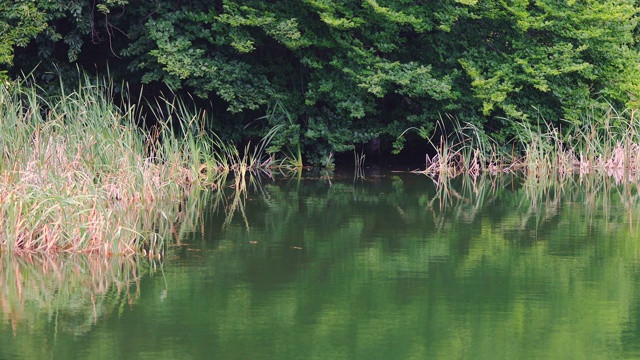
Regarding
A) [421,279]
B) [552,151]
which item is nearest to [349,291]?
[421,279]

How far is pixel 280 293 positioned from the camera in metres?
7.72

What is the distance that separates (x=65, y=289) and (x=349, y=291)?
2046 mm

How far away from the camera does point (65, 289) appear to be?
25.7ft

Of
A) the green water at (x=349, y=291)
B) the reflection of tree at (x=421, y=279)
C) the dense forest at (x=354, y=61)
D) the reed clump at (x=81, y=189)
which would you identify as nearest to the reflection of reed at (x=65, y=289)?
the green water at (x=349, y=291)

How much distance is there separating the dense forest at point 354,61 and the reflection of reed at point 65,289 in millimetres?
7209

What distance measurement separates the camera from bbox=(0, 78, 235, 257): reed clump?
9.03m

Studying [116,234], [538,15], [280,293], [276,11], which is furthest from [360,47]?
[280,293]

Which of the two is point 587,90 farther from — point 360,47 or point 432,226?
point 432,226

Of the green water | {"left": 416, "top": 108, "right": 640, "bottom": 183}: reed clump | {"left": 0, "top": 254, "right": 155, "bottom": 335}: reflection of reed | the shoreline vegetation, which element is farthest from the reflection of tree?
{"left": 416, "top": 108, "right": 640, "bottom": 183}: reed clump

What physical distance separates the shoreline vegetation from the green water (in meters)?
0.32

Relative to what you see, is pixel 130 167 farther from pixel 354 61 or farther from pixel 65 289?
pixel 354 61

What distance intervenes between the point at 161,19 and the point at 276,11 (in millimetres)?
1790

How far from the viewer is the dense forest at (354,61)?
1620 cm

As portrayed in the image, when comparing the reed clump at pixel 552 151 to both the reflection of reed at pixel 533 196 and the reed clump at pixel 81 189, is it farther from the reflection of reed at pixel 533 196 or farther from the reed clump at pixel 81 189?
the reed clump at pixel 81 189
